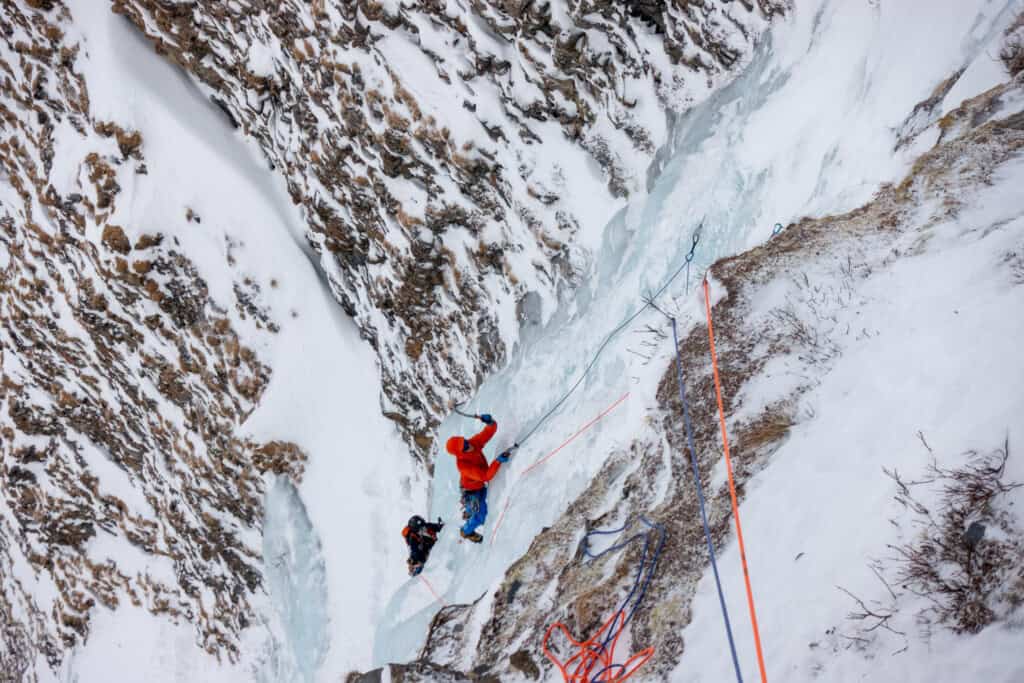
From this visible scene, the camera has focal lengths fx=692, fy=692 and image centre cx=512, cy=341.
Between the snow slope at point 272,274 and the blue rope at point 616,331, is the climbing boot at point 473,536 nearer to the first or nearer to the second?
the blue rope at point 616,331

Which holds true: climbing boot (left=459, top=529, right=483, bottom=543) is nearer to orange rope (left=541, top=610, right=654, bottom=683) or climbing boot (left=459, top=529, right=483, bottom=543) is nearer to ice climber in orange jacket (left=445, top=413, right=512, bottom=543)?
ice climber in orange jacket (left=445, top=413, right=512, bottom=543)

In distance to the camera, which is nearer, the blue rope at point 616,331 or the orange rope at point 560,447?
the orange rope at point 560,447

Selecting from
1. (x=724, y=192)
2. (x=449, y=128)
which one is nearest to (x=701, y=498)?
(x=724, y=192)

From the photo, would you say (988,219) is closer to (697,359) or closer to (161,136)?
(697,359)

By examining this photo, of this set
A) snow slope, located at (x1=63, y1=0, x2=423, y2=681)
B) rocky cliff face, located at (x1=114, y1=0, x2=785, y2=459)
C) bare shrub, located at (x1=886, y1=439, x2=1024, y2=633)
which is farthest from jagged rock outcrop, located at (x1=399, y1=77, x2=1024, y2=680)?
snow slope, located at (x1=63, y1=0, x2=423, y2=681)

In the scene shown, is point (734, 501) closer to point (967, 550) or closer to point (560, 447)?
point (967, 550)

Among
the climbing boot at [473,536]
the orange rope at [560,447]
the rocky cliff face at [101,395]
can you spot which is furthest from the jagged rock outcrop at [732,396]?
the rocky cliff face at [101,395]
